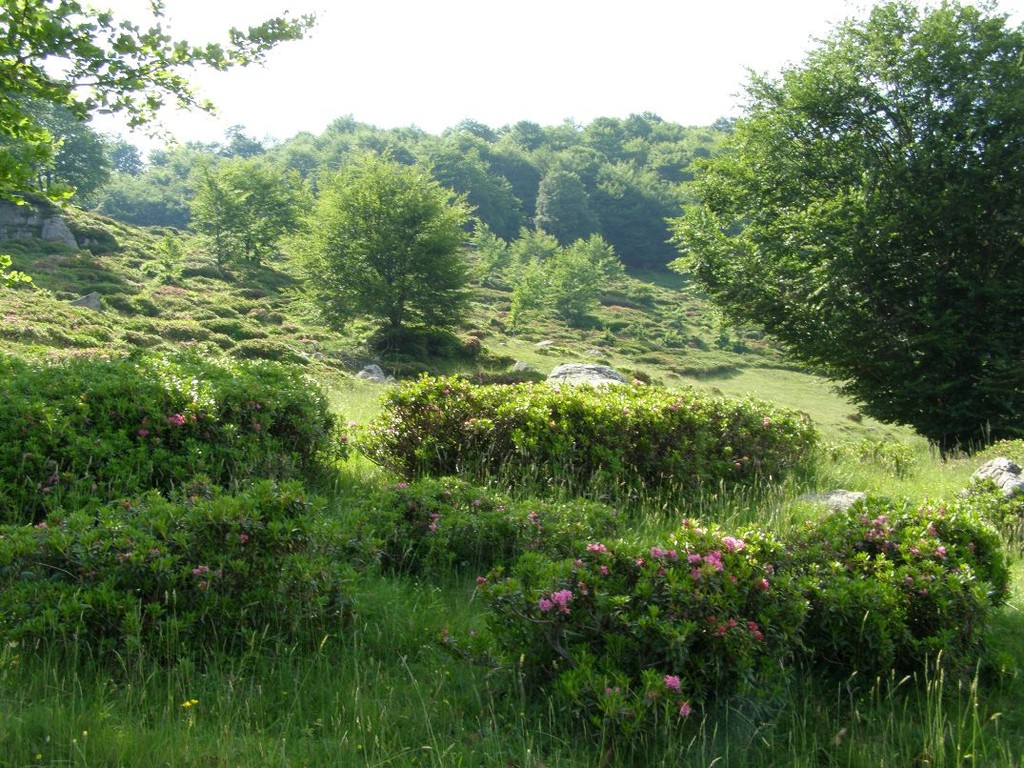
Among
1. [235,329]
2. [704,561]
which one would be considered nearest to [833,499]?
[704,561]

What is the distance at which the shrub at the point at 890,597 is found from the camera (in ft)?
11.6

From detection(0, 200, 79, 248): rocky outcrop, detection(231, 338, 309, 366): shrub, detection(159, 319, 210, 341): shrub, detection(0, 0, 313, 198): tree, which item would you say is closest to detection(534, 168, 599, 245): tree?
detection(0, 200, 79, 248): rocky outcrop

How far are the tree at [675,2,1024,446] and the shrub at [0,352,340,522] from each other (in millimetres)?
11621

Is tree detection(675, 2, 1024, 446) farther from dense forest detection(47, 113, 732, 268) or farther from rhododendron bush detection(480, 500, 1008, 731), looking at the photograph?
dense forest detection(47, 113, 732, 268)

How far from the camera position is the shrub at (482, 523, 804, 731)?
3.01 m

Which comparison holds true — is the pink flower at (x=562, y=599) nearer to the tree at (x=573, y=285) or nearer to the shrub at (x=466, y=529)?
the shrub at (x=466, y=529)

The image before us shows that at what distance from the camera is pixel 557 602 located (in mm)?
3168

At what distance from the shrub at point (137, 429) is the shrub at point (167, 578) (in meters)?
1.34

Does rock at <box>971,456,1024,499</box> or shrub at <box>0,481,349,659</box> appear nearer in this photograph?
shrub at <box>0,481,349,659</box>

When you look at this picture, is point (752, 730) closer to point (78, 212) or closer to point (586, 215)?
point (78, 212)

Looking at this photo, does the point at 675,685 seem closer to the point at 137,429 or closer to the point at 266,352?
the point at 137,429

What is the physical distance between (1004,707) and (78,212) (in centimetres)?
5928

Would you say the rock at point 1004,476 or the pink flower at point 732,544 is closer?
the pink flower at point 732,544

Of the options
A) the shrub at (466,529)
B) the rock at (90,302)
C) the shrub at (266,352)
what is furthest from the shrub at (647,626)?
the rock at (90,302)
